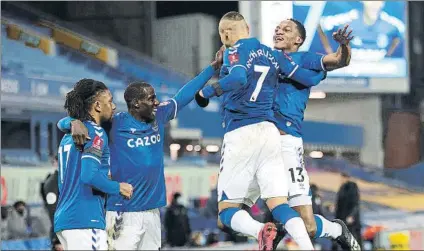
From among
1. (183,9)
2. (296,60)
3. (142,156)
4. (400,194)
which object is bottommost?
(400,194)

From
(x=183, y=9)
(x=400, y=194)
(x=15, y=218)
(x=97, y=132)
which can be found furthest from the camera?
(x=183, y=9)

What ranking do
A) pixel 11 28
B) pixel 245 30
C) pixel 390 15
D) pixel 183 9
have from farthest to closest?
1. pixel 183 9
2. pixel 11 28
3. pixel 390 15
4. pixel 245 30

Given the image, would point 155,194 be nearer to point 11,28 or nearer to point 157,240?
point 157,240

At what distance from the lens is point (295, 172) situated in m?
6.12

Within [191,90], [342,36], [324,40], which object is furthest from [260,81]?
[324,40]

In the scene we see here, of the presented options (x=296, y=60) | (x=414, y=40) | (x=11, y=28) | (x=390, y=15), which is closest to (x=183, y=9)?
(x=414, y=40)

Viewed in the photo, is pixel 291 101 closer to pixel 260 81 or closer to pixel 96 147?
pixel 260 81

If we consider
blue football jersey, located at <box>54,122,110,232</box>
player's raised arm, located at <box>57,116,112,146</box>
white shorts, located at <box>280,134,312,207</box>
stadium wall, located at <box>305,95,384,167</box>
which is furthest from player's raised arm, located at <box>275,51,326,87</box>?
stadium wall, located at <box>305,95,384,167</box>

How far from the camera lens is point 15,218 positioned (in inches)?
478

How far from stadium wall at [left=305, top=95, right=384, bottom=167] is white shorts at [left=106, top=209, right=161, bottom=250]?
2405 centimetres

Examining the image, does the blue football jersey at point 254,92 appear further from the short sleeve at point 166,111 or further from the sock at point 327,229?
the sock at point 327,229

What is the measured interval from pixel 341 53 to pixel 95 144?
2062 mm

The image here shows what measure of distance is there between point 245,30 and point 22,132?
504 inches

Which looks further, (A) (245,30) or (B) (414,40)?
(B) (414,40)
